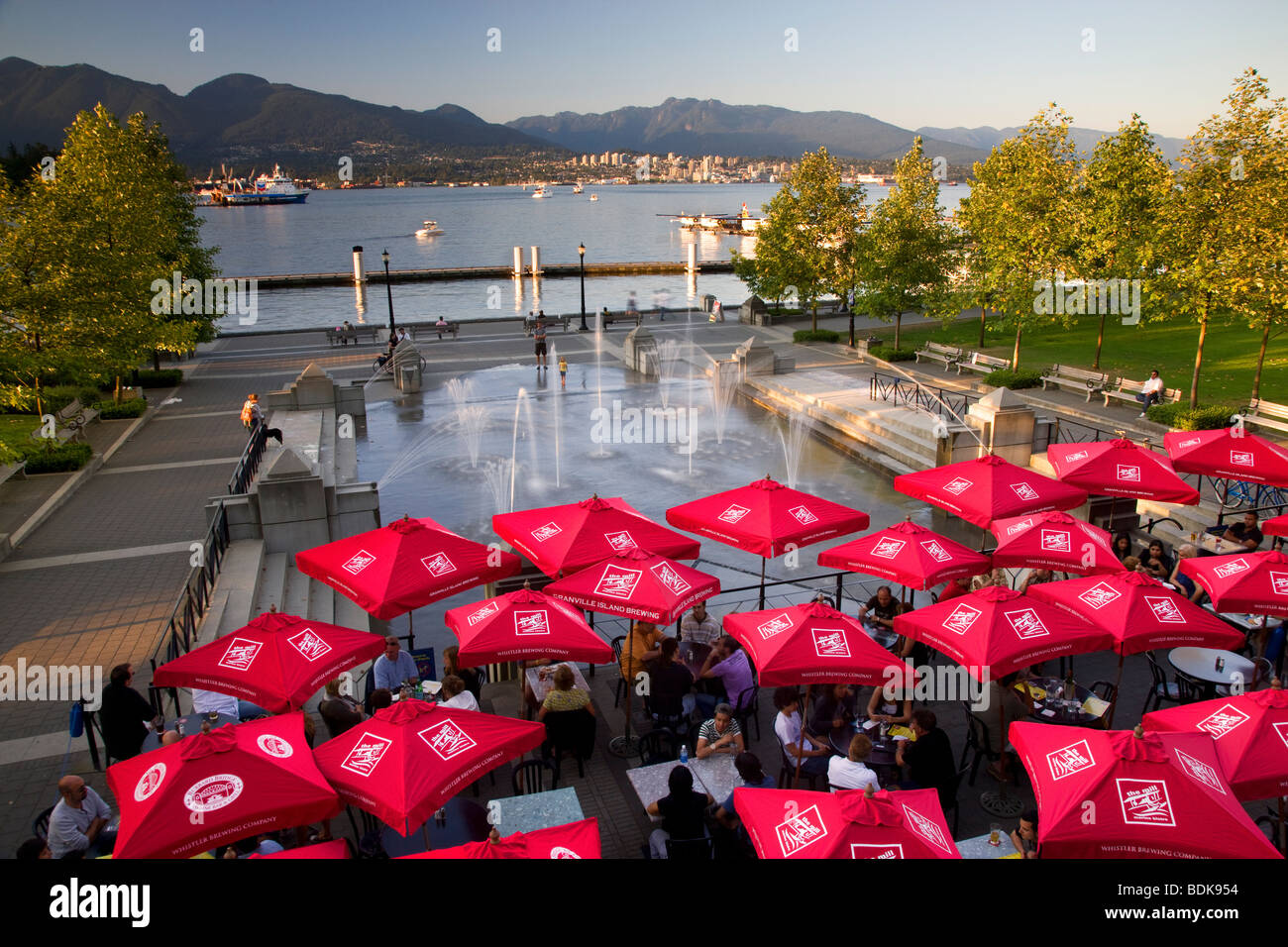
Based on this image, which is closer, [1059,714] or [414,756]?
[414,756]

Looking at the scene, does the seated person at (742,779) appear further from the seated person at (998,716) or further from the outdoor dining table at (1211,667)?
the outdoor dining table at (1211,667)

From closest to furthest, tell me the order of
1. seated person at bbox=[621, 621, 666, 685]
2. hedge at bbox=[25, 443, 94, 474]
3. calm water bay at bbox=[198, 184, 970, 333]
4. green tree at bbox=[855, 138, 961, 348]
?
seated person at bbox=[621, 621, 666, 685] → hedge at bbox=[25, 443, 94, 474] → green tree at bbox=[855, 138, 961, 348] → calm water bay at bbox=[198, 184, 970, 333]

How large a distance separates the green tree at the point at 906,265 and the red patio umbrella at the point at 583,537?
27578 millimetres

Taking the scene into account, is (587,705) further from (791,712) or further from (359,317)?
(359,317)

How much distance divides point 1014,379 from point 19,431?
97.9 feet

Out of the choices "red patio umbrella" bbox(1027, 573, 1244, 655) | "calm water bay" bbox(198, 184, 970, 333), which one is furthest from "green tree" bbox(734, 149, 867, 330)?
"red patio umbrella" bbox(1027, 573, 1244, 655)

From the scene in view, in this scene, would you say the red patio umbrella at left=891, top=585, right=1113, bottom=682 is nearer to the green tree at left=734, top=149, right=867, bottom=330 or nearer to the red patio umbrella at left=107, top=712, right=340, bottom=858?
the red patio umbrella at left=107, top=712, right=340, bottom=858

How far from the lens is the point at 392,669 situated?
1066 cm

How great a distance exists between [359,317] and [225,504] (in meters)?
51.6

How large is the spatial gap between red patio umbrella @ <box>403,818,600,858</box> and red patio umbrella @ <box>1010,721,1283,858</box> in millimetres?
3276

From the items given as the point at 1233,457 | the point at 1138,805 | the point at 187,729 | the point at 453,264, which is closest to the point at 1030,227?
the point at 1233,457

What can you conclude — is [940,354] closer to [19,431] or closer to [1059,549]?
[1059,549]

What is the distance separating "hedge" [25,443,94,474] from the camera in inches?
Result: 841
